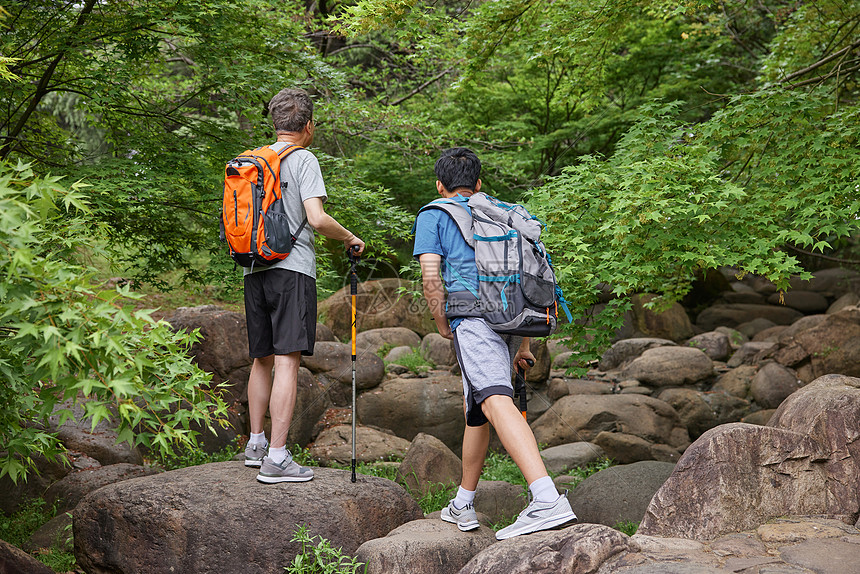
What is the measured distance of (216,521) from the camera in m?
3.72

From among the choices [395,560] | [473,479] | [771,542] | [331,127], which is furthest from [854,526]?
[331,127]

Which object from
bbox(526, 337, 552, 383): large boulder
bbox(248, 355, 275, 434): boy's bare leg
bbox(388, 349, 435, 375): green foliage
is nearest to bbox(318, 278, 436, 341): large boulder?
bbox(388, 349, 435, 375): green foliage

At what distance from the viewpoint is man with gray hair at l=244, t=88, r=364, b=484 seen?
375cm

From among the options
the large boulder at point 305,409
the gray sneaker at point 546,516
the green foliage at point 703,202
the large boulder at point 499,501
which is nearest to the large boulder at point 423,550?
the gray sneaker at point 546,516

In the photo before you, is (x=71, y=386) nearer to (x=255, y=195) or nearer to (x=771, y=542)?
(x=255, y=195)

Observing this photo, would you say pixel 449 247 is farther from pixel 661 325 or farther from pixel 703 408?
pixel 661 325

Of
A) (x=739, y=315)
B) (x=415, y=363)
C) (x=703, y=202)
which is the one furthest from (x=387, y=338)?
(x=739, y=315)

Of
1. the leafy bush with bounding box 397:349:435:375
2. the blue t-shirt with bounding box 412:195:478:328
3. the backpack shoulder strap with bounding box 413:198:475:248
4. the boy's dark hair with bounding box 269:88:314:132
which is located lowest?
the leafy bush with bounding box 397:349:435:375

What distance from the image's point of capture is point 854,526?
3297 millimetres

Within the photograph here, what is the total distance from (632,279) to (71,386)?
370 centimetres

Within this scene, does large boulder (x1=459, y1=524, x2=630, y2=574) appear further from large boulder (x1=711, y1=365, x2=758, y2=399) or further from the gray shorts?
large boulder (x1=711, y1=365, x2=758, y2=399)

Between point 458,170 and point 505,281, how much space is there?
2.30 ft

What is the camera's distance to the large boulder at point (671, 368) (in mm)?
11891

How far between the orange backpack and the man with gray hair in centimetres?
9
